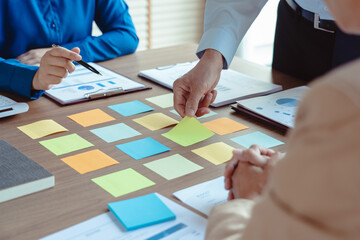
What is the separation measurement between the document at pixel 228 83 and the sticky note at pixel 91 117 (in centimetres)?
31

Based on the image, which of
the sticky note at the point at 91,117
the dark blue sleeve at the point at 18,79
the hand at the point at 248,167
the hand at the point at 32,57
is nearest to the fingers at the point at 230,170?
the hand at the point at 248,167

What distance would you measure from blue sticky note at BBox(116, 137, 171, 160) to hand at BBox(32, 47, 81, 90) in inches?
15.2

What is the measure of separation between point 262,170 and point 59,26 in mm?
1352

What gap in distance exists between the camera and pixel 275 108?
141 cm

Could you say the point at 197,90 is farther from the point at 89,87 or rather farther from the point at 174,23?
the point at 174,23

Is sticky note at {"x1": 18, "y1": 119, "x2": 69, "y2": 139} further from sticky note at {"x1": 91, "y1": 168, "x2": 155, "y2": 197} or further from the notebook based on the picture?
the notebook

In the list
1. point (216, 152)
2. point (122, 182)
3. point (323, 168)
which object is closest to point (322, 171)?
point (323, 168)

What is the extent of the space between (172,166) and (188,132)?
0.67ft

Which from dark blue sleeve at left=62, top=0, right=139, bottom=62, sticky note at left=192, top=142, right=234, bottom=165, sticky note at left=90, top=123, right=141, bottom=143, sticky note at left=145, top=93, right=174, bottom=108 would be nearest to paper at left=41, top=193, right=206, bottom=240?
sticky note at left=192, top=142, right=234, bottom=165

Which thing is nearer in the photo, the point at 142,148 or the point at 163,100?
the point at 142,148

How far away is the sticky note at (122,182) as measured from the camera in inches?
38.3

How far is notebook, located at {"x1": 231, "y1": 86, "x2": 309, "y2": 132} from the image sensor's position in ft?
4.33

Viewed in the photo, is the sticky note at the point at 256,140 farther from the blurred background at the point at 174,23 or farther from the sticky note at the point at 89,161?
the blurred background at the point at 174,23

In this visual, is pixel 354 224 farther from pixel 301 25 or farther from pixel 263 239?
pixel 301 25
